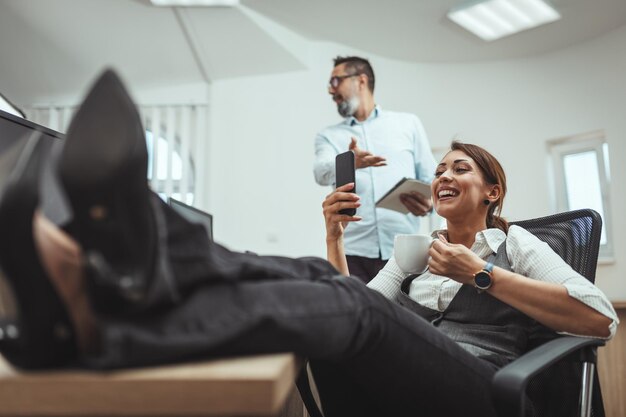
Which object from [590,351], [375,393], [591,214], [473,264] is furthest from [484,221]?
[375,393]

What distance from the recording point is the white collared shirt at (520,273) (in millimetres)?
1083

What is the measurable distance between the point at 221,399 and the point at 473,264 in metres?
0.79

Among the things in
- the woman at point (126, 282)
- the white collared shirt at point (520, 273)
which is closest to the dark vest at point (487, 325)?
the white collared shirt at point (520, 273)

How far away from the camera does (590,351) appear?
3.40 feet

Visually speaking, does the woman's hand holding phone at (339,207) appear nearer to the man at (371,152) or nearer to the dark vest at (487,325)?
the dark vest at (487,325)

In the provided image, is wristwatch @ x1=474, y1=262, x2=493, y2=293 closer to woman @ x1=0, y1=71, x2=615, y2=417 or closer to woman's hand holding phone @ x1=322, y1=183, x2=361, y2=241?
woman's hand holding phone @ x1=322, y1=183, x2=361, y2=241

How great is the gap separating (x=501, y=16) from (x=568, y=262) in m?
3.13

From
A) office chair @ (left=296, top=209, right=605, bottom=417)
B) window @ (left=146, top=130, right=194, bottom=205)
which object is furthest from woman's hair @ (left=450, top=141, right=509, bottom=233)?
window @ (left=146, top=130, right=194, bottom=205)

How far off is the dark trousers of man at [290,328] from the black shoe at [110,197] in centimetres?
3

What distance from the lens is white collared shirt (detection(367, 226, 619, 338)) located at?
1.08m

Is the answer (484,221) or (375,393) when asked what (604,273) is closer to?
(484,221)

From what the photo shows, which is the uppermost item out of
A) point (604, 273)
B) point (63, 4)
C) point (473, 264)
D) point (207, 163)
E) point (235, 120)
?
point (63, 4)

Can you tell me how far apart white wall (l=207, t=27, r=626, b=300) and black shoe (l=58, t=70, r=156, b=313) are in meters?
3.91

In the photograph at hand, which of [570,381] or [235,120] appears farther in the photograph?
[235,120]
